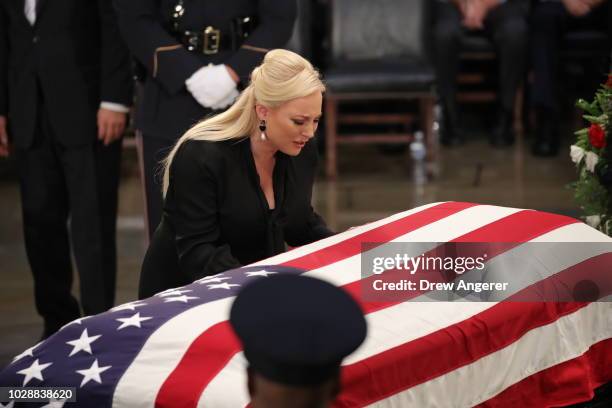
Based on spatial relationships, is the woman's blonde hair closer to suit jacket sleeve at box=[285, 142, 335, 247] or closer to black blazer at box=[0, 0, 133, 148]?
suit jacket sleeve at box=[285, 142, 335, 247]

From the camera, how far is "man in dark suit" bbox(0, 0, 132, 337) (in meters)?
4.11

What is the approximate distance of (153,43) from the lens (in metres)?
3.99

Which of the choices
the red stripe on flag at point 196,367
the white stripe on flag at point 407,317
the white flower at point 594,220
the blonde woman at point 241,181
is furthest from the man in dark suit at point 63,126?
the red stripe on flag at point 196,367

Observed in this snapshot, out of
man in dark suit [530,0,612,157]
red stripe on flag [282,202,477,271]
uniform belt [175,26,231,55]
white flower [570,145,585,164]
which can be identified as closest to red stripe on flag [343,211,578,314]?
red stripe on flag [282,202,477,271]

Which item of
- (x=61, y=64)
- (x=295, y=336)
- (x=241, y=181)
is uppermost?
(x=295, y=336)

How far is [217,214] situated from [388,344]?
32.5 inches

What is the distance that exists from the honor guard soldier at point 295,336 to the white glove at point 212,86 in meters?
2.55

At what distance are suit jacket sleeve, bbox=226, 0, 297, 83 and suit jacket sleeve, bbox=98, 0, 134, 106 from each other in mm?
413

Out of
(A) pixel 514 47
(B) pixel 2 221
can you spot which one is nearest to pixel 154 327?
(B) pixel 2 221

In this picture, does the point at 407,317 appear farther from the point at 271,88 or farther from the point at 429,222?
the point at 271,88

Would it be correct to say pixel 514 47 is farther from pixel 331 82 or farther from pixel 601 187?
pixel 601 187

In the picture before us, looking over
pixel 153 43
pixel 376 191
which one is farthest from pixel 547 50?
pixel 153 43

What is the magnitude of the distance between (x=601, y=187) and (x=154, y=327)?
172cm

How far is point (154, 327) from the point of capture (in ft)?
8.36
